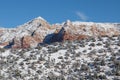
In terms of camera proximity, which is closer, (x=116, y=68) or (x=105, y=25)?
(x=116, y=68)

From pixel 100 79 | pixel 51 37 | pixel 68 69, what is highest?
pixel 51 37

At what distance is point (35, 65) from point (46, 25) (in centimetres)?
4962

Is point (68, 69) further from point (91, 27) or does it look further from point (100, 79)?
point (91, 27)

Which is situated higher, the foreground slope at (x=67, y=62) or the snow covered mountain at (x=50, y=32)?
the snow covered mountain at (x=50, y=32)

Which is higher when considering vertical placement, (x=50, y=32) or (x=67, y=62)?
(x=50, y=32)

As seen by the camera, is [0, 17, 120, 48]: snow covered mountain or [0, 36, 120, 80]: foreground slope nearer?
[0, 36, 120, 80]: foreground slope

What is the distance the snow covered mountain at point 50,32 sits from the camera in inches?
2776

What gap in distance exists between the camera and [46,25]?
91.6 meters

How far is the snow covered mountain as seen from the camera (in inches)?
2776

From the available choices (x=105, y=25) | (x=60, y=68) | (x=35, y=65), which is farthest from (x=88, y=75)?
(x=105, y=25)

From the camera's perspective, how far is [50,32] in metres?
85.6

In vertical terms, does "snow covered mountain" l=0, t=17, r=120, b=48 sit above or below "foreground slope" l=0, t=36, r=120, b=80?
above

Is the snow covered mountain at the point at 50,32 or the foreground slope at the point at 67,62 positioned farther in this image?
the snow covered mountain at the point at 50,32

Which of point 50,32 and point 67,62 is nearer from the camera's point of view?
point 67,62
